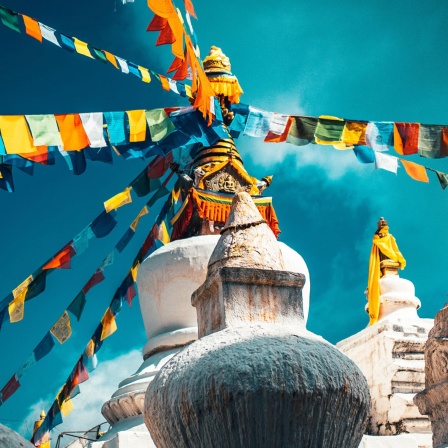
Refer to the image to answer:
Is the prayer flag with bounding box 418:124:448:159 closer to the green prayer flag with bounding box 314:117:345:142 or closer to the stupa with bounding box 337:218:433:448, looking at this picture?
the green prayer flag with bounding box 314:117:345:142

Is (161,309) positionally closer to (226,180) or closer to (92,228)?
(226,180)

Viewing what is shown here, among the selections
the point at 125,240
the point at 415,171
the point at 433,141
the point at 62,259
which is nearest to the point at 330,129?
the point at 433,141

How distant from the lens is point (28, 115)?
5.55 metres

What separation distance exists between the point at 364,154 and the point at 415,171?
66 centimetres

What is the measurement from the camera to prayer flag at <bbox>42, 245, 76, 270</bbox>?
25.1ft

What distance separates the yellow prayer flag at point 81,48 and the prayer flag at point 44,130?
120 centimetres

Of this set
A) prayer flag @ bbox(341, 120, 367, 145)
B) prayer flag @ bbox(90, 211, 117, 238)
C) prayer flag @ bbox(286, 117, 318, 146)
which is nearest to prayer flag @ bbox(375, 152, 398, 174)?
prayer flag @ bbox(341, 120, 367, 145)

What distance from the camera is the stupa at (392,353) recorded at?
6.29 m

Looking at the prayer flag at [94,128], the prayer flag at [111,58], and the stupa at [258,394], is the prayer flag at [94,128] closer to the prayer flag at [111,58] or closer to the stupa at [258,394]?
the prayer flag at [111,58]

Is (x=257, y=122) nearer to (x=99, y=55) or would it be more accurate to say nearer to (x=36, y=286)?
(x=99, y=55)

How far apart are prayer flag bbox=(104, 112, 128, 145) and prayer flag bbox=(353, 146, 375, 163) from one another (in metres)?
3.11

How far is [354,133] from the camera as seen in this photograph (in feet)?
25.4

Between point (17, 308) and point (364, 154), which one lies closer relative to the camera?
point (17, 308)

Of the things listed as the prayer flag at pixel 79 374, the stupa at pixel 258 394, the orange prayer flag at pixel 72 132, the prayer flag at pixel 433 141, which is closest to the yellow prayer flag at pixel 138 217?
the prayer flag at pixel 79 374
